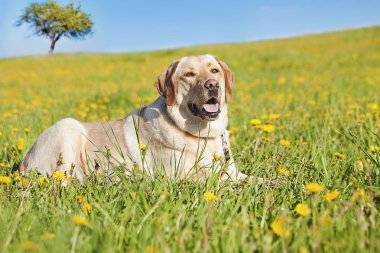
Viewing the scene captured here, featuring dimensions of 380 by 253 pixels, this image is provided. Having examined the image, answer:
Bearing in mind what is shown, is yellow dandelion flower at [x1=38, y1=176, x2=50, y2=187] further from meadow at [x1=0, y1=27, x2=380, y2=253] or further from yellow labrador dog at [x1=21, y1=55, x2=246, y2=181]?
yellow labrador dog at [x1=21, y1=55, x2=246, y2=181]

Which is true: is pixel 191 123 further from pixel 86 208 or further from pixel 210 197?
pixel 86 208

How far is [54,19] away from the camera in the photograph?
7.18ft

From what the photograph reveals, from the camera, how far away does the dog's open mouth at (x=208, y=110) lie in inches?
136

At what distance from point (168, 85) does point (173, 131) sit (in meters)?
0.41

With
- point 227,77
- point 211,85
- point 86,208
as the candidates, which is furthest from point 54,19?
point 227,77

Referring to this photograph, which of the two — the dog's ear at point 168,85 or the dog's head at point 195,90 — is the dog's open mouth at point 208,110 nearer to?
the dog's head at point 195,90

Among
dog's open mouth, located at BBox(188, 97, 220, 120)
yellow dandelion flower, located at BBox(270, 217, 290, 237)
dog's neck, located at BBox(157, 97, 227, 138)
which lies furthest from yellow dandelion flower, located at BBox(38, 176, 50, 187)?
yellow dandelion flower, located at BBox(270, 217, 290, 237)

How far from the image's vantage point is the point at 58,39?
2230mm

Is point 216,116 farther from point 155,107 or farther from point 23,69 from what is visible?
point 23,69

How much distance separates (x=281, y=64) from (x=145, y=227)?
1631 cm

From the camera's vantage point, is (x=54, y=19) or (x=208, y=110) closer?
(x=54, y=19)

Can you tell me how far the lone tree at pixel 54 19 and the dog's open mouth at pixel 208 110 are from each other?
144cm

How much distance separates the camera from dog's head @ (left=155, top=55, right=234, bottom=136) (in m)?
3.42

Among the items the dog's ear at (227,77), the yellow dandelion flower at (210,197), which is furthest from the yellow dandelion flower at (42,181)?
the dog's ear at (227,77)
